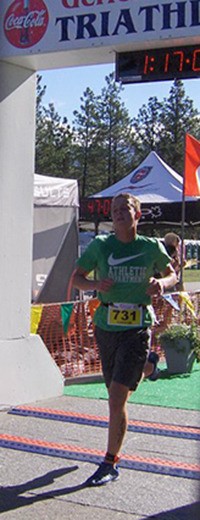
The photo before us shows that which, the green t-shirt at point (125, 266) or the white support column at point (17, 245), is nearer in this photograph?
the green t-shirt at point (125, 266)

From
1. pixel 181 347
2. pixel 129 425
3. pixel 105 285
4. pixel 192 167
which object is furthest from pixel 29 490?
pixel 192 167

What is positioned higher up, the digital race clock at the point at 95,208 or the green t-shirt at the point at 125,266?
the digital race clock at the point at 95,208

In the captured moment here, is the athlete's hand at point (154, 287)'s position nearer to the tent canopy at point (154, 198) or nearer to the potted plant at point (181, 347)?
the potted plant at point (181, 347)

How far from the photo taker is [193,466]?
543 centimetres

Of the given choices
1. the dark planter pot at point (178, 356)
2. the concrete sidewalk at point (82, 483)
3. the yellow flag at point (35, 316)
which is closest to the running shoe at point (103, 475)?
the concrete sidewalk at point (82, 483)

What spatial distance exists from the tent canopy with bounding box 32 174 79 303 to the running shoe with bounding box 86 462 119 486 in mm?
7437

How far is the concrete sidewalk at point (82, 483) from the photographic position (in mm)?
4586

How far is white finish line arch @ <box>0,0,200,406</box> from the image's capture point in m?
6.75

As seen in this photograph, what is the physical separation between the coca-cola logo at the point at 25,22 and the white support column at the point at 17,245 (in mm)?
298

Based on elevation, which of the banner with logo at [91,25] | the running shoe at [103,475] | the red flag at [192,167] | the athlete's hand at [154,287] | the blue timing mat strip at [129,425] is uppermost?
the banner with logo at [91,25]

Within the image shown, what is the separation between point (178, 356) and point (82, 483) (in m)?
4.38

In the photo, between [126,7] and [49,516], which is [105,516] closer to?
[49,516]

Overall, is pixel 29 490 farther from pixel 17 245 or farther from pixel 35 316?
pixel 35 316

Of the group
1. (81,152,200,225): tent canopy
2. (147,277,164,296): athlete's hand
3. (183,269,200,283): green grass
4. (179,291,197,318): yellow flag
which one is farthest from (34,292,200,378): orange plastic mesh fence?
(183,269,200,283): green grass
